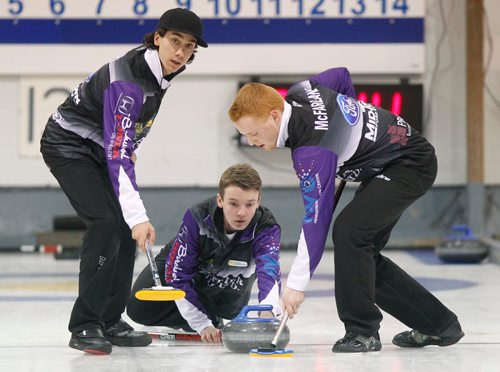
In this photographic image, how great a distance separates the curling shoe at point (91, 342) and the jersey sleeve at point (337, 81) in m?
1.38

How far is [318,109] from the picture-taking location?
3.72m

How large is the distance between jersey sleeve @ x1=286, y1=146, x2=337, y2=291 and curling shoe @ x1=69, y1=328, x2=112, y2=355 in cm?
84

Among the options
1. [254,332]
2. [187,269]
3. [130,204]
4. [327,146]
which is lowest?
[254,332]

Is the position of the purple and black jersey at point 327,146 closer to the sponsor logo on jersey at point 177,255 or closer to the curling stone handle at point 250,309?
the curling stone handle at point 250,309

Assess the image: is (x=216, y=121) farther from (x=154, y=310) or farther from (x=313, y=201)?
(x=313, y=201)

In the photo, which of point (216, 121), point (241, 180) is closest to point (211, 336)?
point (241, 180)

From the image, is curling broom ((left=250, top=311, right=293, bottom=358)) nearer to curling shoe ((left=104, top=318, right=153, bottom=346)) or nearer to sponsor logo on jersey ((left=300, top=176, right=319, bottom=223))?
sponsor logo on jersey ((left=300, top=176, right=319, bottom=223))

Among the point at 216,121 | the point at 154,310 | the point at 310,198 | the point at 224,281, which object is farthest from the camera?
the point at 216,121

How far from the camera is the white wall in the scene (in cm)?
986

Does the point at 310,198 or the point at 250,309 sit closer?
the point at 310,198

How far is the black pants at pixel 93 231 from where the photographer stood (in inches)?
155

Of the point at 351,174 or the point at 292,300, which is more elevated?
the point at 351,174

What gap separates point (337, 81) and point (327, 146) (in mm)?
618

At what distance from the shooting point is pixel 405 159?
3.93 metres
